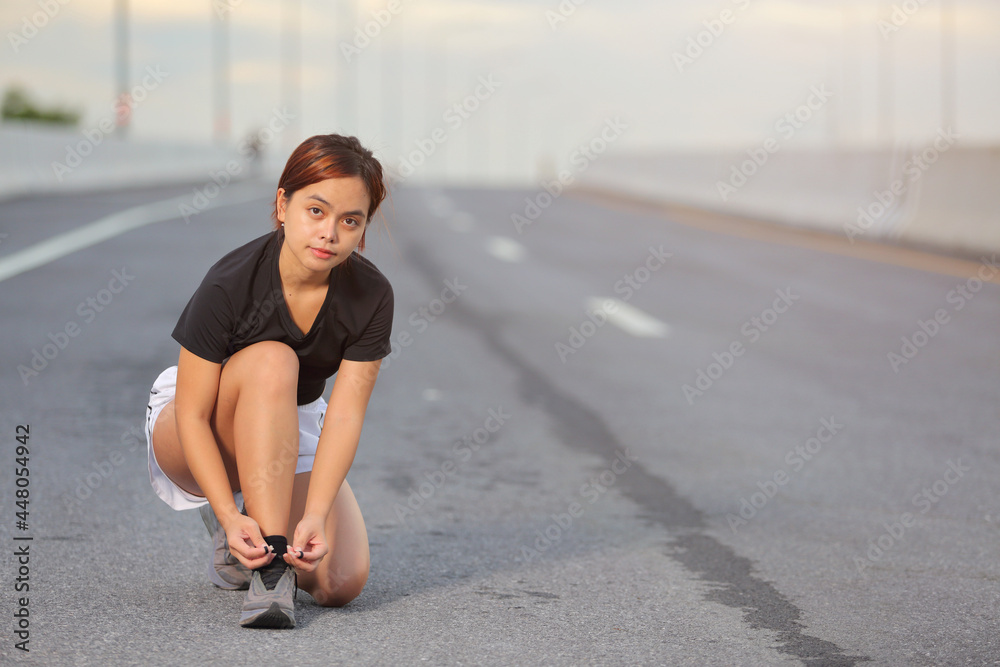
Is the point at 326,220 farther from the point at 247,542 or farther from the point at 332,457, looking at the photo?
the point at 247,542

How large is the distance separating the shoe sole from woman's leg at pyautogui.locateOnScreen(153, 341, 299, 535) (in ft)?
0.73

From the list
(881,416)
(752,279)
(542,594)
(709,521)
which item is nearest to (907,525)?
(709,521)

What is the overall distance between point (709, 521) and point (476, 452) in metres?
1.53

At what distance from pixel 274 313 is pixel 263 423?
32 cm

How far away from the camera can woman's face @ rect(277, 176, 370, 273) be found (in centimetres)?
329

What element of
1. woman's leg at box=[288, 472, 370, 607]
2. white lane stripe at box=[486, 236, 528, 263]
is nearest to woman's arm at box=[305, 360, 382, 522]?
woman's leg at box=[288, 472, 370, 607]

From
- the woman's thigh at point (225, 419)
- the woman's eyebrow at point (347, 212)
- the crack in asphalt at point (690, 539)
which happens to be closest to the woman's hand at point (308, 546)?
the woman's thigh at point (225, 419)

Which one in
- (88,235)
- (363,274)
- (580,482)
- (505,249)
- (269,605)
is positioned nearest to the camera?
(269,605)

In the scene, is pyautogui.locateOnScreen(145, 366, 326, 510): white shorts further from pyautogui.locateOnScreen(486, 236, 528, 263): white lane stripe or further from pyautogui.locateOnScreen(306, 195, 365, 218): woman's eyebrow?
pyautogui.locateOnScreen(486, 236, 528, 263): white lane stripe

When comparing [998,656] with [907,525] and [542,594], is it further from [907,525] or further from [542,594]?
[907,525]

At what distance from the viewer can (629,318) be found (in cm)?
1115

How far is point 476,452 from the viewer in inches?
237

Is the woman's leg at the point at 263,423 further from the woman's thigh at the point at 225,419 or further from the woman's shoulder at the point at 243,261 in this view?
the woman's shoulder at the point at 243,261

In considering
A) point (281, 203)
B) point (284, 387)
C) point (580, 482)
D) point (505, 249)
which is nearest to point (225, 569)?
point (284, 387)
